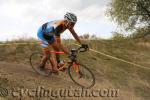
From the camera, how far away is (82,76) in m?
13.8

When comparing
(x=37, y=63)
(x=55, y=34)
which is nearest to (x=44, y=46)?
(x=55, y=34)

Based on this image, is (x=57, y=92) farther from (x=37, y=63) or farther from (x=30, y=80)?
(x=37, y=63)

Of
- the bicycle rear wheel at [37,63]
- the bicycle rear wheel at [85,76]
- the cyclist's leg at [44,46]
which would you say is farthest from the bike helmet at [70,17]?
the bicycle rear wheel at [37,63]

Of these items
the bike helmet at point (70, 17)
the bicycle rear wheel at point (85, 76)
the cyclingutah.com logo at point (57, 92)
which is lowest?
the cyclingutah.com logo at point (57, 92)

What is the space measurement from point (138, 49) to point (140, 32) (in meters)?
16.5

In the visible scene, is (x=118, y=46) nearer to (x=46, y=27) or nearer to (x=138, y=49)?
(x=138, y=49)

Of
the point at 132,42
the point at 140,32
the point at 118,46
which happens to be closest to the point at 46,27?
the point at 118,46

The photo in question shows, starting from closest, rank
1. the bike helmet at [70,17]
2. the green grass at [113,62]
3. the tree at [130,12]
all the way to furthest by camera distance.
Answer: the bike helmet at [70,17], the green grass at [113,62], the tree at [130,12]

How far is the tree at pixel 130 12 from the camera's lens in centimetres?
3975

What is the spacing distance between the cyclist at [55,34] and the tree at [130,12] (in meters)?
26.1

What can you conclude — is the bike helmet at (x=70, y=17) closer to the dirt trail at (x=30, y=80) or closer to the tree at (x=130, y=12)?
the dirt trail at (x=30, y=80)

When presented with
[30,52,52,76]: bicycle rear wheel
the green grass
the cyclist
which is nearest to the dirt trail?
[30,52,52,76]: bicycle rear wheel

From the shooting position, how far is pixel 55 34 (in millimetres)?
13562

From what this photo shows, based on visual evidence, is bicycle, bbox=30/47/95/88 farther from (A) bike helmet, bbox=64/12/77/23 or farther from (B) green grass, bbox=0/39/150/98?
(B) green grass, bbox=0/39/150/98
